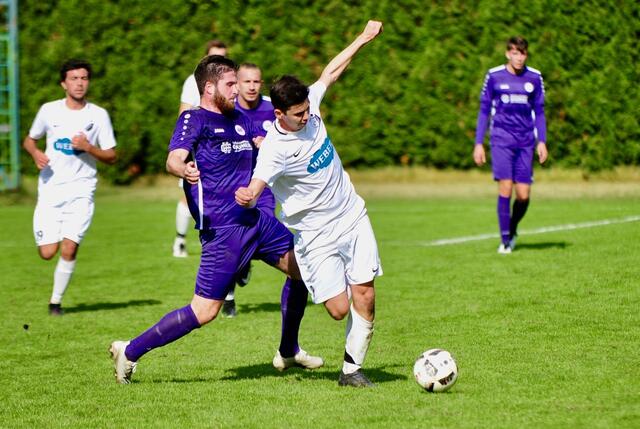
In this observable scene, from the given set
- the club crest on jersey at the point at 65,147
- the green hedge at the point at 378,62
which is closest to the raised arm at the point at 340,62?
the club crest on jersey at the point at 65,147

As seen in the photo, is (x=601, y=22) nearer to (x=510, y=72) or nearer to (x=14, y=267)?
(x=510, y=72)

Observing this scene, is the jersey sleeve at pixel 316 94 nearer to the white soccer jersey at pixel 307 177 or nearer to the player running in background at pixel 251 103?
the white soccer jersey at pixel 307 177

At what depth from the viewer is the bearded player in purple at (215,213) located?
24.3 ft

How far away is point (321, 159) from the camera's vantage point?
7.14 metres

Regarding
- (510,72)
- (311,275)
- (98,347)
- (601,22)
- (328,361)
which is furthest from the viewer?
(601,22)

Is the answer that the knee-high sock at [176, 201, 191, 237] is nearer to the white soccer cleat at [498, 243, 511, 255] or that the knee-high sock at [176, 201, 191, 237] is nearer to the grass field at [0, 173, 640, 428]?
the grass field at [0, 173, 640, 428]

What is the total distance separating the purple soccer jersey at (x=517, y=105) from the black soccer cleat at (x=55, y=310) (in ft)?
18.2

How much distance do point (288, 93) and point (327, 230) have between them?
36.5 inches

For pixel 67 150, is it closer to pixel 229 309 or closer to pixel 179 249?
pixel 229 309

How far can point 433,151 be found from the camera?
65.2ft

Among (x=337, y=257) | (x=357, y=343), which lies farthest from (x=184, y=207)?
(x=357, y=343)

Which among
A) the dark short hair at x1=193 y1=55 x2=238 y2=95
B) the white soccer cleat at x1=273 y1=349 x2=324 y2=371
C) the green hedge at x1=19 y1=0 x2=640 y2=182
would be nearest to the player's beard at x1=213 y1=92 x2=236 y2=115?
the dark short hair at x1=193 y1=55 x2=238 y2=95

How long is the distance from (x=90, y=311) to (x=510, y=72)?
569cm

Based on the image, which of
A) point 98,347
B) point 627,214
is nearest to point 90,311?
point 98,347
